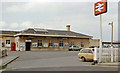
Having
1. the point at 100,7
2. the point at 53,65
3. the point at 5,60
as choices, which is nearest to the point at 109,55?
the point at 53,65

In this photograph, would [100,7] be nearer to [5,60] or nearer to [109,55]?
[109,55]

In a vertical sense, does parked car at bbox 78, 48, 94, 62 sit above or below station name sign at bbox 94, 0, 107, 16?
below

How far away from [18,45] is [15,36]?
12.2ft

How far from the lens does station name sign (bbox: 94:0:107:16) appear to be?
729 inches

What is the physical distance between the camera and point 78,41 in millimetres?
53344

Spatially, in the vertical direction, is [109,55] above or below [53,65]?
above

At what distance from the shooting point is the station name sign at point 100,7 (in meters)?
18.5

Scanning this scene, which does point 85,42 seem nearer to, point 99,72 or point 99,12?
point 99,12

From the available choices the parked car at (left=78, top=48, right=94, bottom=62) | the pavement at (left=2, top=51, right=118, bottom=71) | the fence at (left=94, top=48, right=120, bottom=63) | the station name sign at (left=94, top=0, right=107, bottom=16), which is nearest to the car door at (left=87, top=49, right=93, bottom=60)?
the parked car at (left=78, top=48, right=94, bottom=62)

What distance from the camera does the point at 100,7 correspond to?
19266mm

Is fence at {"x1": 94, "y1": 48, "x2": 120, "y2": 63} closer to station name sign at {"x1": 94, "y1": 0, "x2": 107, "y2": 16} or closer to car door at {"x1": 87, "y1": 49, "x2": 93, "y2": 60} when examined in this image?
car door at {"x1": 87, "y1": 49, "x2": 93, "y2": 60}

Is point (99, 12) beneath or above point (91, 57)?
above

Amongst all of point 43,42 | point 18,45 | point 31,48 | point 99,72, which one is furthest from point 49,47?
point 99,72

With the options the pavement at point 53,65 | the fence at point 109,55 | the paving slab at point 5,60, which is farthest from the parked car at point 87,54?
the paving slab at point 5,60
